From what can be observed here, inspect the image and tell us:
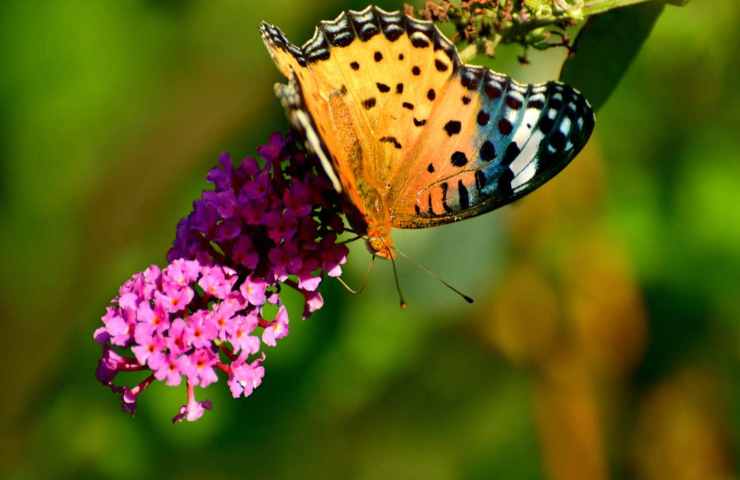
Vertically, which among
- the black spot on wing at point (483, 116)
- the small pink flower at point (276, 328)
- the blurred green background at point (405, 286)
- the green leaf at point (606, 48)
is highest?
the green leaf at point (606, 48)

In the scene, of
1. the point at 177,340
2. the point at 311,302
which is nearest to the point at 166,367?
the point at 177,340

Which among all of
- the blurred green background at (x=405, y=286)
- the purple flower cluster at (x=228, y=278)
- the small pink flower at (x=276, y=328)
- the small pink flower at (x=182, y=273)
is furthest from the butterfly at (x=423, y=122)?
the blurred green background at (x=405, y=286)

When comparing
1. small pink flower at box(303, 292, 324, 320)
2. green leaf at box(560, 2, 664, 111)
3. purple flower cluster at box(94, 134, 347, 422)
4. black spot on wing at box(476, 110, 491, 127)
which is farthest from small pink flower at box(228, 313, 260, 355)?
green leaf at box(560, 2, 664, 111)

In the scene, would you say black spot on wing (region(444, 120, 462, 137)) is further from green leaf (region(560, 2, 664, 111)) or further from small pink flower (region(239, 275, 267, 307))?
small pink flower (region(239, 275, 267, 307))

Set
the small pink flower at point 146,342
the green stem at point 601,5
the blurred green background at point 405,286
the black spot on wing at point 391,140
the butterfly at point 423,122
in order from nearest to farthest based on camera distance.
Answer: the small pink flower at point 146,342 < the green stem at point 601,5 < the butterfly at point 423,122 < the black spot on wing at point 391,140 < the blurred green background at point 405,286

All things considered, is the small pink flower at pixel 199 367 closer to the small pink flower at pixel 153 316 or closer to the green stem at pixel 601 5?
the small pink flower at pixel 153 316

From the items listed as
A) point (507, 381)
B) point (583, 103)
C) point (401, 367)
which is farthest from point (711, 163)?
point (583, 103)

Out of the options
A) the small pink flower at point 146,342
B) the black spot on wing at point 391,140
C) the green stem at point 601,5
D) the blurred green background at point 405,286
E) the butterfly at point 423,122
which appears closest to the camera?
the small pink flower at point 146,342

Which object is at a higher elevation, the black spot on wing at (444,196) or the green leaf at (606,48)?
the green leaf at (606,48)
